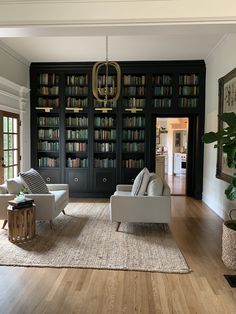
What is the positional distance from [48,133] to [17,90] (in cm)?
130

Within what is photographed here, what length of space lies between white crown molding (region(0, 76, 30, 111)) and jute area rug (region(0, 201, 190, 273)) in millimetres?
2647

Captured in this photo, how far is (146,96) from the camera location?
271 inches

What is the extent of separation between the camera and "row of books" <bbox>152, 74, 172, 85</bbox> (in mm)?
6879

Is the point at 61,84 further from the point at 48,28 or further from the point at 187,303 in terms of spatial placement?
the point at 187,303

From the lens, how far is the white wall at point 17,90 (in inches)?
223

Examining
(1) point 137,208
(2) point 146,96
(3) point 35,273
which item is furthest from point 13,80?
(3) point 35,273

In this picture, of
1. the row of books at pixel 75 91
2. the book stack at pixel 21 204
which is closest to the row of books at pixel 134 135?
the row of books at pixel 75 91

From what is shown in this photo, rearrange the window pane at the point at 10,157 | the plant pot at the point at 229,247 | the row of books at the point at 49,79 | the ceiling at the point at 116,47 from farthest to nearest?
1. the row of books at the point at 49,79
2. the window pane at the point at 10,157
3. the ceiling at the point at 116,47
4. the plant pot at the point at 229,247

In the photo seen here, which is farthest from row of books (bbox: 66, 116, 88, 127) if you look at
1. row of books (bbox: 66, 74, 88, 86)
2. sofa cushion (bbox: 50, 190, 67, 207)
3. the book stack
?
the book stack

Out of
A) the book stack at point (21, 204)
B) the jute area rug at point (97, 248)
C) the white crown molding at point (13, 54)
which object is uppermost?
the white crown molding at point (13, 54)

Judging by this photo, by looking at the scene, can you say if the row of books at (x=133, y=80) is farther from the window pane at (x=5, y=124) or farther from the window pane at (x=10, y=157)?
the window pane at (x=10, y=157)

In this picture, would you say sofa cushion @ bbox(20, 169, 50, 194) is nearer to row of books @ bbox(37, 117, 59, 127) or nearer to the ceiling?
the ceiling

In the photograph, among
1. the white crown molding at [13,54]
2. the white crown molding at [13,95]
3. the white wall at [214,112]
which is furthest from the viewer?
the white crown molding at [13,95]

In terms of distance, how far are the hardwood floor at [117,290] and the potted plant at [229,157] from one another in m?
0.17
